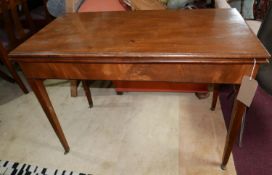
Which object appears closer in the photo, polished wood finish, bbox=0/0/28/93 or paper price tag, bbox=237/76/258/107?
paper price tag, bbox=237/76/258/107

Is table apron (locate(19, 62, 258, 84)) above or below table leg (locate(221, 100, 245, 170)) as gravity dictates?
above

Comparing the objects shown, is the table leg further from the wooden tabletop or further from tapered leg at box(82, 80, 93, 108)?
tapered leg at box(82, 80, 93, 108)

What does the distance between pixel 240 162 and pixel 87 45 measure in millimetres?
1005

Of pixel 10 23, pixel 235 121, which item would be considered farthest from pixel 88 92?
pixel 235 121

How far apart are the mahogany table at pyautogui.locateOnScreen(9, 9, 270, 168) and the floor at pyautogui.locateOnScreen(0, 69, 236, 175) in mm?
273

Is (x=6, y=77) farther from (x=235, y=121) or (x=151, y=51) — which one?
(x=235, y=121)

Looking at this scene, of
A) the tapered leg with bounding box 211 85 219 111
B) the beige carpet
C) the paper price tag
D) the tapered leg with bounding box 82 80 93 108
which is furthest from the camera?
the tapered leg with bounding box 82 80 93 108

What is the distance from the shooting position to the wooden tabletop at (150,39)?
2.54ft

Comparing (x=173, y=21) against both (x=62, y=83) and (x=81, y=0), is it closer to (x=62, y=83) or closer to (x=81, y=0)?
(x=81, y=0)

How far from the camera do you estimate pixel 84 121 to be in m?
1.60

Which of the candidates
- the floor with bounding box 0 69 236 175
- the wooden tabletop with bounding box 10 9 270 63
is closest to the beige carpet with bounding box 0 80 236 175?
the floor with bounding box 0 69 236 175

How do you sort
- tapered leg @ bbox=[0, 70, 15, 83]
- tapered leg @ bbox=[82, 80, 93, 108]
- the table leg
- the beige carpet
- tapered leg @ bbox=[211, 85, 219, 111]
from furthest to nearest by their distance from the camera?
tapered leg @ bbox=[0, 70, 15, 83]
tapered leg @ bbox=[82, 80, 93, 108]
tapered leg @ bbox=[211, 85, 219, 111]
the beige carpet
the table leg

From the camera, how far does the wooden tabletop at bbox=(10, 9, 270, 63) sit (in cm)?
77

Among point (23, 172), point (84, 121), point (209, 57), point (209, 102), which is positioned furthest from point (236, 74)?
point (23, 172)
